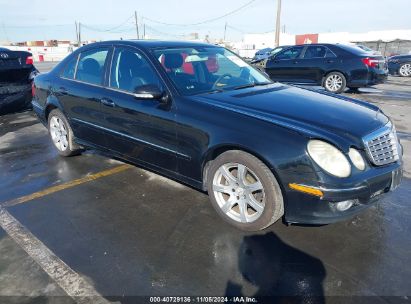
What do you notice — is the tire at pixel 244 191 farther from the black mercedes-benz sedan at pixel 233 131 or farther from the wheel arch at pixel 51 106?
the wheel arch at pixel 51 106

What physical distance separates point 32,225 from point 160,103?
1674mm

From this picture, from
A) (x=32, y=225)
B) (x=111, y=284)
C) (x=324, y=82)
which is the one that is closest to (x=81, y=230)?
(x=32, y=225)

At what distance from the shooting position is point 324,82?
1098 centimetres

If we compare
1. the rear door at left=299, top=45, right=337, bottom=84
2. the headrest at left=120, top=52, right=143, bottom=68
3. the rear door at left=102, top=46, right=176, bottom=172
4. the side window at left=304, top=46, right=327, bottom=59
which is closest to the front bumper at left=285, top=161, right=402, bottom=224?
the rear door at left=102, top=46, right=176, bottom=172

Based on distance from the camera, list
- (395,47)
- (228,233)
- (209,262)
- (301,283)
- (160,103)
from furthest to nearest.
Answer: (395,47) → (160,103) → (228,233) → (209,262) → (301,283)

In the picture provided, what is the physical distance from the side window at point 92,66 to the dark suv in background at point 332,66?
8.11 meters

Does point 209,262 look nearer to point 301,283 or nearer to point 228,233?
point 228,233

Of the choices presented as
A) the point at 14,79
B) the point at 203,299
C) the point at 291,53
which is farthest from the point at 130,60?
the point at 291,53

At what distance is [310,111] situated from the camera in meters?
3.23

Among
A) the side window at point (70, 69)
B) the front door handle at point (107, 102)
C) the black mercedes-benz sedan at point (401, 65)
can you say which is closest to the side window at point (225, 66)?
the front door handle at point (107, 102)

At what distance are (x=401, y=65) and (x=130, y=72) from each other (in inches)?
674

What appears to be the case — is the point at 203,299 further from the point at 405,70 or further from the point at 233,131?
the point at 405,70

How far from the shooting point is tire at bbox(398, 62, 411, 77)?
675 inches

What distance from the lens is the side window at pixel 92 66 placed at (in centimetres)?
434
